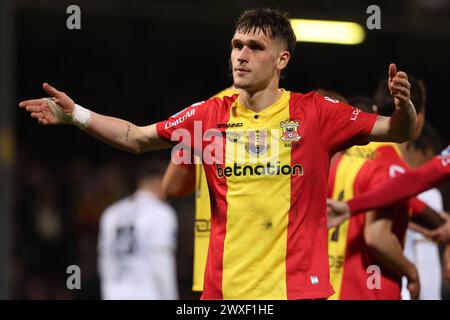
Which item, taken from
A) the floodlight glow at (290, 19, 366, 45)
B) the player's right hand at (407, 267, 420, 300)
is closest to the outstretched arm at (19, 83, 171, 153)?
the player's right hand at (407, 267, 420, 300)

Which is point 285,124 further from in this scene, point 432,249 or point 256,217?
point 432,249

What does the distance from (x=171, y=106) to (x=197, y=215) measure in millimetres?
9365

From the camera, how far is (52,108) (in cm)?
574

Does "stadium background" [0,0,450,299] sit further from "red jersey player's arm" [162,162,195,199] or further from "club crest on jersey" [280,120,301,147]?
"club crest on jersey" [280,120,301,147]

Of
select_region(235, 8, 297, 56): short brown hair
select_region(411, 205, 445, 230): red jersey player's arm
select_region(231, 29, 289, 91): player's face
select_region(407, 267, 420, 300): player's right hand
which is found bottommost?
select_region(407, 267, 420, 300): player's right hand

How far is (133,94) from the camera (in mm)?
16672

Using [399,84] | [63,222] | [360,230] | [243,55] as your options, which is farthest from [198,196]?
[63,222]

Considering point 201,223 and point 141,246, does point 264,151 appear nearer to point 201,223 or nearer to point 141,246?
point 201,223

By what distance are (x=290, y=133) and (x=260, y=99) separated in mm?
277

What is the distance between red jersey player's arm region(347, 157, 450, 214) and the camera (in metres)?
6.87

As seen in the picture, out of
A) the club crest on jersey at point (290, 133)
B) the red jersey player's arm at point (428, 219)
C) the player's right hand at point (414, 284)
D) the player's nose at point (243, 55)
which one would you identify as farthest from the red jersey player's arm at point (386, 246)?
the player's nose at point (243, 55)

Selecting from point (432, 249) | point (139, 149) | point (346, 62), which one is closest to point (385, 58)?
point (346, 62)

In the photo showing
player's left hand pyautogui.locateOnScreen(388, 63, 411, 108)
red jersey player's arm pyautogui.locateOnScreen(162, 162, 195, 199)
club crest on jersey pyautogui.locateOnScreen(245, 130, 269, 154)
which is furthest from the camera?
red jersey player's arm pyautogui.locateOnScreen(162, 162, 195, 199)

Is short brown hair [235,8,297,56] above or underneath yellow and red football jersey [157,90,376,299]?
above
